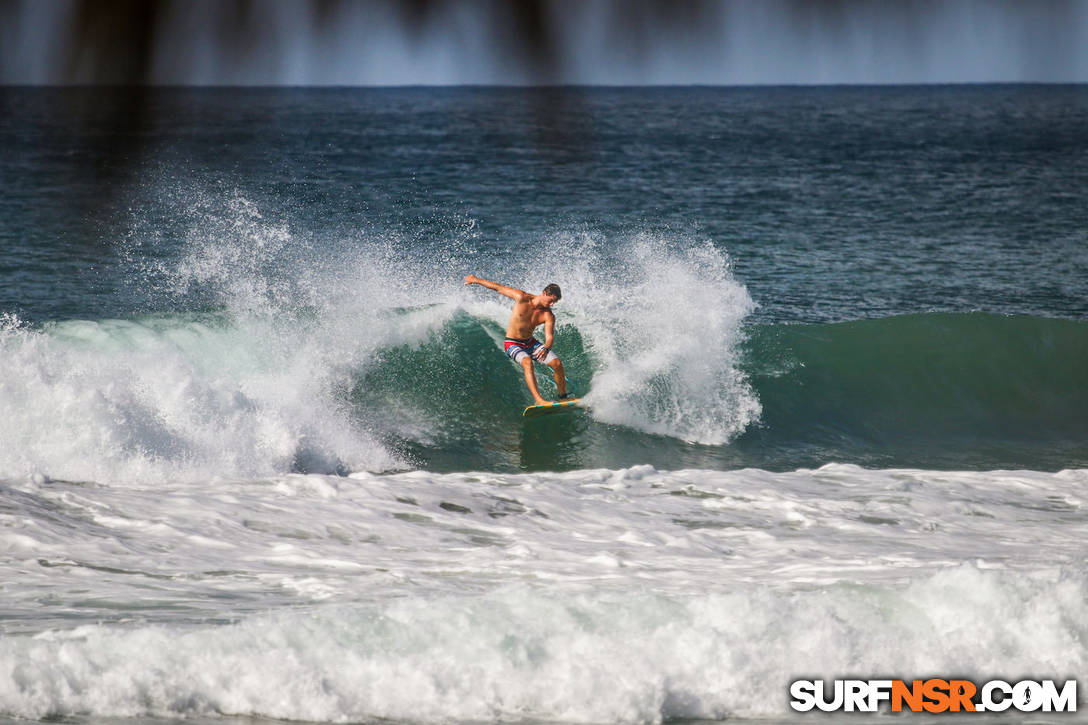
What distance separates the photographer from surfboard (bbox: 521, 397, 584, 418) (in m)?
12.3

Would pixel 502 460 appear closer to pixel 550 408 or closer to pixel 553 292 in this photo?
pixel 550 408

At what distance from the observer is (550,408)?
1238 centimetres

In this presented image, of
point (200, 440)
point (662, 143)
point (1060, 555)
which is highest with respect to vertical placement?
point (662, 143)

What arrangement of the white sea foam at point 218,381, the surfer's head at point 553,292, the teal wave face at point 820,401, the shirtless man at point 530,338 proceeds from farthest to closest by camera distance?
the shirtless man at point 530,338 → the surfer's head at point 553,292 → the teal wave face at point 820,401 → the white sea foam at point 218,381

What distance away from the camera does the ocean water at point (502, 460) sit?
15.2ft

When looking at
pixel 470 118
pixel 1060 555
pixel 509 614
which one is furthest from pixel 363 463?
pixel 470 118

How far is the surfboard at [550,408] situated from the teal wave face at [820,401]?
0.14m

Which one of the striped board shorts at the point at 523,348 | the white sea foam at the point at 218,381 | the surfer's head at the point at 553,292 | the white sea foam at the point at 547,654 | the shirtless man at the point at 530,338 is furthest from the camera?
the striped board shorts at the point at 523,348

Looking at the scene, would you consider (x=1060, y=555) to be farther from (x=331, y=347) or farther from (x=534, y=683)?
(x=331, y=347)

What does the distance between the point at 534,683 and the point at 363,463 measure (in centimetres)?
587

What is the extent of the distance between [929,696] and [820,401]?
29.5ft

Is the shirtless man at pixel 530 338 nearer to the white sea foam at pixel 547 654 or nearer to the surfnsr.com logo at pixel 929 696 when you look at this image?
the white sea foam at pixel 547 654

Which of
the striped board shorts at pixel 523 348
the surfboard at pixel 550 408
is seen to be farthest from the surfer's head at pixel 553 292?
the surfboard at pixel 550 408

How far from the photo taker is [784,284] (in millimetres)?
20656
